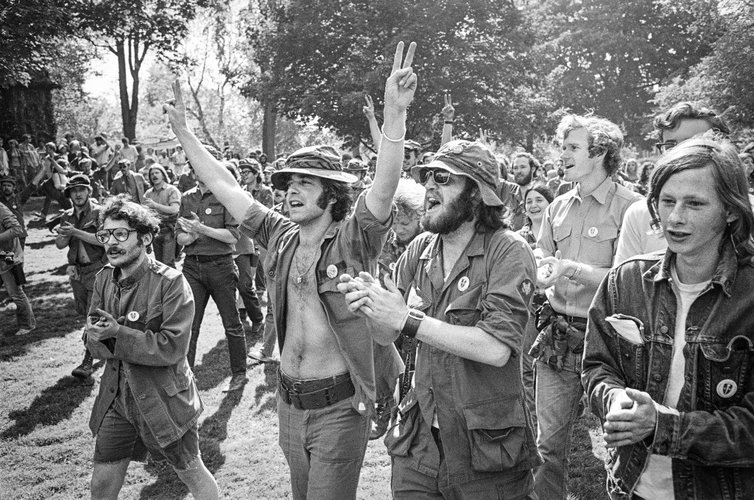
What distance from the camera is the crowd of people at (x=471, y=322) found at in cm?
220

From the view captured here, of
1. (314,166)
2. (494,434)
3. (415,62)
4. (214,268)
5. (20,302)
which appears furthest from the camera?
→ (415,62)

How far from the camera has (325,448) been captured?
A: 3.40 metres

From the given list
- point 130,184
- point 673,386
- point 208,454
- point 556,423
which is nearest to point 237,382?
point 208,454

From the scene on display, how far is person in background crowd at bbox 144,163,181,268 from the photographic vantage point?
9474 mm

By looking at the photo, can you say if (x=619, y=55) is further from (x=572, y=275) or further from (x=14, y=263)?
(x=572, y=275)

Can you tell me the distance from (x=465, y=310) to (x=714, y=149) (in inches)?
48.8

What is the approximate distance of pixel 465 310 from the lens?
3.01 meters

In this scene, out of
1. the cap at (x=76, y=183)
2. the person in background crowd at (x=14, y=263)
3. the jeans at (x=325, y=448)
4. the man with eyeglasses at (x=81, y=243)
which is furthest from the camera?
the person in background crowd at (x=14, y=263)

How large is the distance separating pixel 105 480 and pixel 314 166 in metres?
2.34

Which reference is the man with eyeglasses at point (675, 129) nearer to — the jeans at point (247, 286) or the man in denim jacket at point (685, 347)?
the man in denim jacket at point (685, 347)

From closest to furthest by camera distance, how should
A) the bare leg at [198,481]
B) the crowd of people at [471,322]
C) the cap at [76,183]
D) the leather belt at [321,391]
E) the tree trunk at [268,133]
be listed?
the crowd of people at [471,322] < the leather belt at [321,391] < the bare leg at [198,481] < the cap at [76,183] < the tree trunk at [268,133]

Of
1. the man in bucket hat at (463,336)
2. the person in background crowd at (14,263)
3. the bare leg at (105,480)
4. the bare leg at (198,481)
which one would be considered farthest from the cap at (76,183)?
the man in bucket hat at (463,336)

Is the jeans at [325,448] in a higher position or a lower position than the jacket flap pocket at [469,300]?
lower

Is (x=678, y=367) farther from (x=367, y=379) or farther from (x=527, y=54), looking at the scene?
(x=527, y=54)
